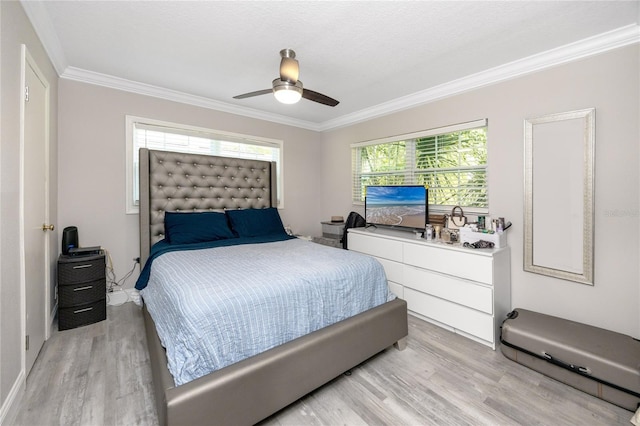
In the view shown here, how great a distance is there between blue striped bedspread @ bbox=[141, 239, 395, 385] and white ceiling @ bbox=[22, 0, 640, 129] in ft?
5.57

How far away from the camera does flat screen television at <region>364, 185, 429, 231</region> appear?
3.10 metres

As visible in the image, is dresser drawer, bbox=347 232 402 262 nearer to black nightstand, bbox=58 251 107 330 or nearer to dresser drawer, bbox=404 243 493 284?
dresser drawer, bbox=404 243 493 284

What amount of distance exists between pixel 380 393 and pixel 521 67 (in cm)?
289

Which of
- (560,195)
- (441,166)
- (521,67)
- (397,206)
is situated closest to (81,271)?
(397,206)

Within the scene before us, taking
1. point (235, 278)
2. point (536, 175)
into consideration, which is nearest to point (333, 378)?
point (235, 278)

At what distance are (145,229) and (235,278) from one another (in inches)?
77.0

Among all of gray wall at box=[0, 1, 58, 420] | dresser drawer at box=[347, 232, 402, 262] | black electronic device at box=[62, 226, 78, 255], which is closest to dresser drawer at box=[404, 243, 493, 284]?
dresser drawer at box=[347, 232, 402, 262]

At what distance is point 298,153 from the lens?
4480 millimetres

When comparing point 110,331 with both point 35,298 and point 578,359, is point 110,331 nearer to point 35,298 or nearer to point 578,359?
point 35,298

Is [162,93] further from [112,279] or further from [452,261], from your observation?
[452,261]

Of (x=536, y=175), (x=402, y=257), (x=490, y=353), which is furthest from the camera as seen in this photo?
(x=402, y=257)

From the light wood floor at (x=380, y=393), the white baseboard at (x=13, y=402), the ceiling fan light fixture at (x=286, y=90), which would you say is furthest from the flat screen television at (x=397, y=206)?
the white baseboard at (x=13, y=402)

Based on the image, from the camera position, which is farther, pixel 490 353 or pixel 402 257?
pixel 402 257

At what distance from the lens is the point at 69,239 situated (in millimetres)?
2650
